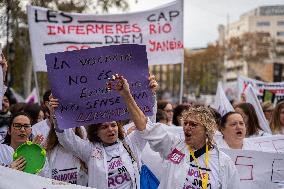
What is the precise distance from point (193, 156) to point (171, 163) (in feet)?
0.58

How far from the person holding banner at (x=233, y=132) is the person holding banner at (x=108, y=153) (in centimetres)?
119

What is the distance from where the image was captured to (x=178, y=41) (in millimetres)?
9211

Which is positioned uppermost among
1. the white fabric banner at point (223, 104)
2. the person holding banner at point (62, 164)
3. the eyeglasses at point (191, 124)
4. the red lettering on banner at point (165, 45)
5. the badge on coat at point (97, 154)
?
the red lettering on banner at point (165, 45)

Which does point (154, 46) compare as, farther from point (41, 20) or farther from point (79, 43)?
point (41, 20)

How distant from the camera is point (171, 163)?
4.42 metres

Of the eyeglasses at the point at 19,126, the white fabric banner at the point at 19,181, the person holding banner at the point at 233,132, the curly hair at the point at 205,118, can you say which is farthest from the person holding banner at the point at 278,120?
the white fabric banner at the point at 19,181

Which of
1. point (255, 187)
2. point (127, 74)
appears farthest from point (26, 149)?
point (255, 187)

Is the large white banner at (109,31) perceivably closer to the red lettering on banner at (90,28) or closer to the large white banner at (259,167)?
the red lettering on banner at (90,28)

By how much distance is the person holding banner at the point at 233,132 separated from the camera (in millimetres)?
5812

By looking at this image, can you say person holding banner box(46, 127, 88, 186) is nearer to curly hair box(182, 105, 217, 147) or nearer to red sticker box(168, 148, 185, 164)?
red sticker box(168, 148, 185, 164)

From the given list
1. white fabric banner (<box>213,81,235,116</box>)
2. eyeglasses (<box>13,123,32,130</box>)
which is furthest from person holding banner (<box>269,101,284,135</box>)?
eyeglasses (<box>13,123,32,130</box>)

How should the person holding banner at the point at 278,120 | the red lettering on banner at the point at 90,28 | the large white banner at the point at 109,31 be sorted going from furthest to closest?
the red lettering on banner at the point at 90,28 < the large white banner at the point at 109,31 < the person holding banner at the point at 278,120

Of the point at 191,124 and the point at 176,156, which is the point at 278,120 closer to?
the point at 191,124

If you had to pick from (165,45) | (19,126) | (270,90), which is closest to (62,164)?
(19,126)
